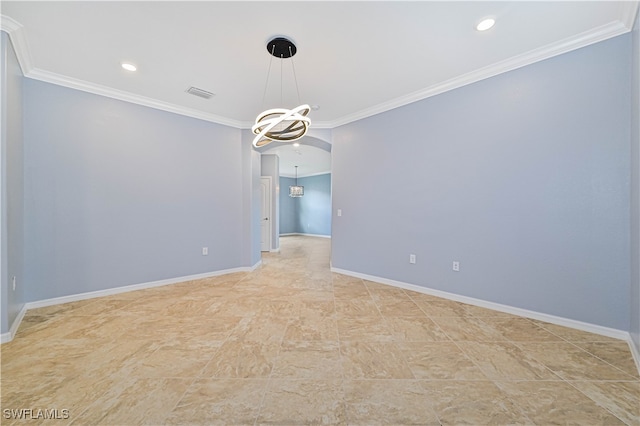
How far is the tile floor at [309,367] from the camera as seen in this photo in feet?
4.68

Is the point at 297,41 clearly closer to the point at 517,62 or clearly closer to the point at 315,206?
the point at 517,62

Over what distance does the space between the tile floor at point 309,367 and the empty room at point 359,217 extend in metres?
0.02

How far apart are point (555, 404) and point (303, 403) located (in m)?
1.56

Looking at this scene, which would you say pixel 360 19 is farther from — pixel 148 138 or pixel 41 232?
pixel 41 232

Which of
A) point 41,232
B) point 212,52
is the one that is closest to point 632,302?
point 212,52

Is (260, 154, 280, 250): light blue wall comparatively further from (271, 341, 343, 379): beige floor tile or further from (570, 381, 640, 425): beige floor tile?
(570, 381, 640, 425): beige floor tile

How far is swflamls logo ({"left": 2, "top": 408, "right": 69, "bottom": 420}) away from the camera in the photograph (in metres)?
1.37

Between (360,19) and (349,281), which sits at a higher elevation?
(360,19)

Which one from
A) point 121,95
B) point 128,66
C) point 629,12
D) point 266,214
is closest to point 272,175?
point 266,214

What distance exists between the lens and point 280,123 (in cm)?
312

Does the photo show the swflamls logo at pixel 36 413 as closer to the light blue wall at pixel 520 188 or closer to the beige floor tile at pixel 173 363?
the beige floor tile at pixel 173 363

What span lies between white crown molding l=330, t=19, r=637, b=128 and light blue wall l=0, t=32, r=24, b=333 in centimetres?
427

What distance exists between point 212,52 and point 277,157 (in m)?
4.92

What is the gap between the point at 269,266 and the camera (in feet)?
17.1
